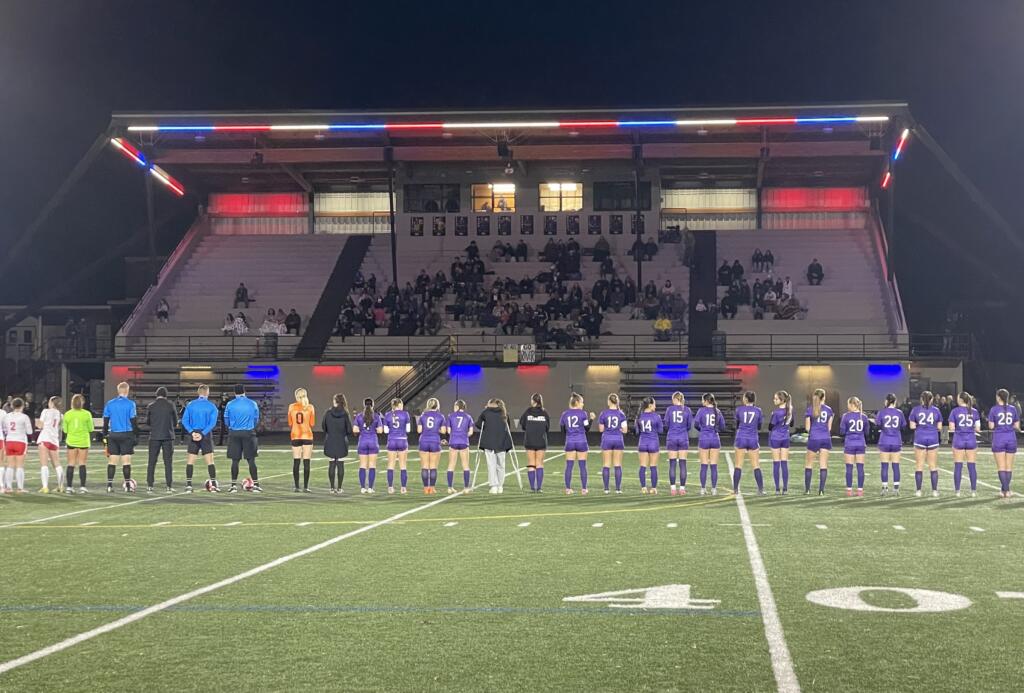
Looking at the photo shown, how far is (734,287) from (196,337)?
2170cm

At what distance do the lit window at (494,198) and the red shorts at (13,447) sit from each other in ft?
108

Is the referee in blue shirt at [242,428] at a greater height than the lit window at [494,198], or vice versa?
the lit window at [494,198]

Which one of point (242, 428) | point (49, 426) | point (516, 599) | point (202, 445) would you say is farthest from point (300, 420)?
point (516, 599)

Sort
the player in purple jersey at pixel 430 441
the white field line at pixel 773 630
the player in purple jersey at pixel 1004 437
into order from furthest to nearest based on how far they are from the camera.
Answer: the player in purple jersey at pixel 430 441 → the player in purple jersey at pixel 1004 437 → the white field line at pixel 773 630

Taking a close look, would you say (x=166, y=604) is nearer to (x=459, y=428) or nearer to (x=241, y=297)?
(x=459, y=428)

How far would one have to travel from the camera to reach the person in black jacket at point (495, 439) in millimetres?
19184

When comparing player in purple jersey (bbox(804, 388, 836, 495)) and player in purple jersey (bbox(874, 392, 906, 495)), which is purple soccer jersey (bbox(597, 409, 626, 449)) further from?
player in purple jersey (bbox(874, 392, 906, 495))

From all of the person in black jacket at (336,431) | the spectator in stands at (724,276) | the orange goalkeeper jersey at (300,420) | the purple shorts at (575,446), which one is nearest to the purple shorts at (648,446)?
the purple shorts at (575,446)

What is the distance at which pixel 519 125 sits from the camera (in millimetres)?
42250

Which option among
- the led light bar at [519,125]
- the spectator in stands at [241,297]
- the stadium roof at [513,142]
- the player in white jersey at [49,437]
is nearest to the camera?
the player in white jersey at [49,437]

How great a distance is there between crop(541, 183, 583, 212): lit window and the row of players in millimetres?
31325

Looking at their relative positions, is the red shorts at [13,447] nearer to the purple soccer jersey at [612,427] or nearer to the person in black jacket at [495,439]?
the person in black jacket at [495,439]

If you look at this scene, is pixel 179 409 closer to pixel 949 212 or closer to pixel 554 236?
pixel 554 236

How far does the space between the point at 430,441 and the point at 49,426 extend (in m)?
7.10
